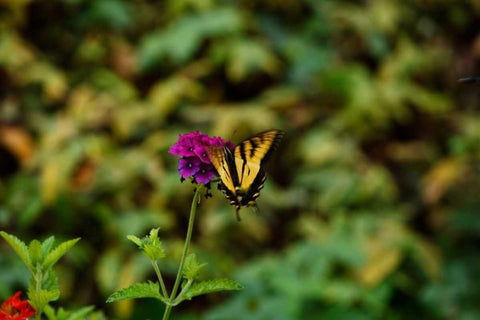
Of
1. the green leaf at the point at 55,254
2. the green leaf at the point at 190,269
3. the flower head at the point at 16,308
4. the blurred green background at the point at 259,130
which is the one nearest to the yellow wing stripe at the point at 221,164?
the green leaf at the point at 190,269

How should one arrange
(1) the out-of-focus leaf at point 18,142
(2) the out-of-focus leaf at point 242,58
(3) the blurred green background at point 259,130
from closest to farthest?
(3) the blurred green background at point 259,130
(1) the out-of-focus leaf at point 18,142
(2) the out-of-focus leaf at point 242,58

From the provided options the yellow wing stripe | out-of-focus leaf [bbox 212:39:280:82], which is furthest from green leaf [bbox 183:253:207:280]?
out-of-focus leaf [bbox 212:39:280:82]

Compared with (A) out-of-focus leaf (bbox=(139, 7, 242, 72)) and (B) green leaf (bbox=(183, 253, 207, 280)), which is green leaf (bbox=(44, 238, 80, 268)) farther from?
(A) out-of-focus leaf (bbox=(139, 7, 242, 72))

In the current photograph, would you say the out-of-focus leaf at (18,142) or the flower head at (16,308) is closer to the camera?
the flower head at (16,308)

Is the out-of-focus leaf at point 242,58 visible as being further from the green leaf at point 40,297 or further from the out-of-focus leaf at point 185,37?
the green leaf at point 40,297

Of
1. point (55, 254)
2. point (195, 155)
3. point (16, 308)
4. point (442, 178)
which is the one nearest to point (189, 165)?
point (195, 155)

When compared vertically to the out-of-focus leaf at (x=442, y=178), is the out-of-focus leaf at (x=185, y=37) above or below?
above
